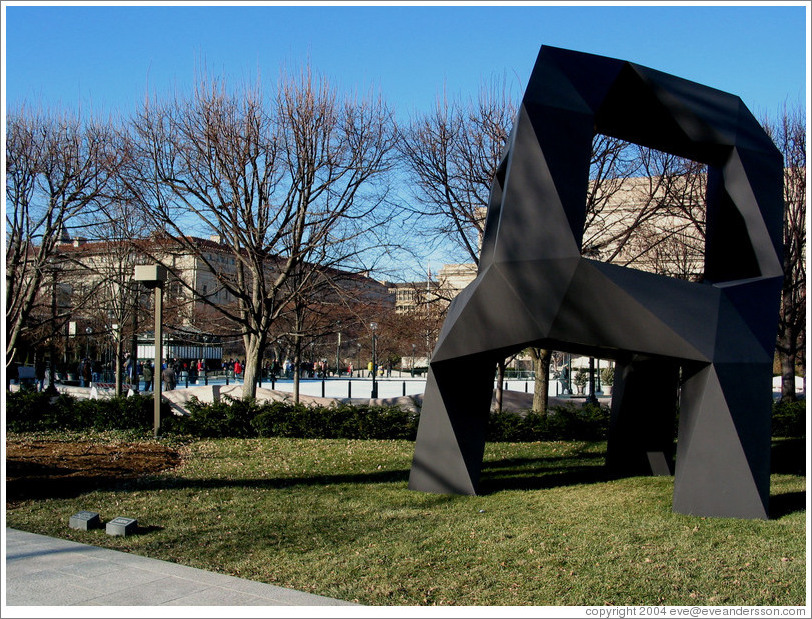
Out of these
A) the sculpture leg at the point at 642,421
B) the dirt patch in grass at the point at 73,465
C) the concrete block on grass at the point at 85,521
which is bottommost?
the dirt patch in grass at the point at 73,465

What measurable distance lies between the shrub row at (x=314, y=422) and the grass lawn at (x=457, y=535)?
391cm

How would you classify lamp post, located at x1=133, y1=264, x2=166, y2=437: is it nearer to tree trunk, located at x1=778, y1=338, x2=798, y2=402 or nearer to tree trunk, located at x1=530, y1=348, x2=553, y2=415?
tree trunk, located at x1=530, y1=348, x2=553, y2=415

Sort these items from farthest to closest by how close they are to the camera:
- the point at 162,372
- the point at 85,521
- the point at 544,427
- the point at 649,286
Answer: the point at 162,372 < the point at 544,427 < the point at 649,286 < the point at 85,521

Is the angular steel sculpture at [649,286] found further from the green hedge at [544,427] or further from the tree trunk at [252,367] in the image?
the tree trunk at [252,367]

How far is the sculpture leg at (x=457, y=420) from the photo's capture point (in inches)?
355

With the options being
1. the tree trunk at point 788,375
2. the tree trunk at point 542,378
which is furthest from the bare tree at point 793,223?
the tree trunk at point 542,378

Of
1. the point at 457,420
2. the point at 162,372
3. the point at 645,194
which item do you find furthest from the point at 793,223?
the point at 162,372

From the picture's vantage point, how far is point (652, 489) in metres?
9.73

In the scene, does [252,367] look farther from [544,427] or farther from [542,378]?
[544,427]

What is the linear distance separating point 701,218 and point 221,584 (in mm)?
20023

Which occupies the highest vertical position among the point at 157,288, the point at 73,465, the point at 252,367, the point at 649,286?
the point at 157,288

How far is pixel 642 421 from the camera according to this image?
11078 millimetres

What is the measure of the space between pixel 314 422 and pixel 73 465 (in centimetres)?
500

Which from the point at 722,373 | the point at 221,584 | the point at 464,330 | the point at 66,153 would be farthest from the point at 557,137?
the point at 66,153
